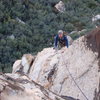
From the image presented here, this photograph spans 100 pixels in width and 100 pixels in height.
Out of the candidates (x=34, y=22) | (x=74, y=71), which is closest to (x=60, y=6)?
(x=34, y=22)

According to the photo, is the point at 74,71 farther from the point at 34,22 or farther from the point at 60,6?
the point at 60,6

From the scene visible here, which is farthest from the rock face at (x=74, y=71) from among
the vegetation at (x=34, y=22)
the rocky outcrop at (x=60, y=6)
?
the rocky outcrop at (x=60, y=6)

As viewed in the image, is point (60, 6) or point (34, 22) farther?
point (60, 6)

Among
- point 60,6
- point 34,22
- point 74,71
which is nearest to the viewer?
point 74,71

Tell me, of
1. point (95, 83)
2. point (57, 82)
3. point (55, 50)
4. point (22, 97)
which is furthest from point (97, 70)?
point (22, 97)

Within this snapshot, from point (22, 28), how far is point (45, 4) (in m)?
7.46

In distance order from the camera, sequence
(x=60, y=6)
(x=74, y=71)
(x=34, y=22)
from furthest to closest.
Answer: (x=60, y=6) < (x=34, y=22) < (x=74, y=71)

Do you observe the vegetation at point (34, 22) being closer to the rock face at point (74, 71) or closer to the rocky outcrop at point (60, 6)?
the rocky outcrop at point (60, 6)

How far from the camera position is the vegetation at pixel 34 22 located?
27.5 metres

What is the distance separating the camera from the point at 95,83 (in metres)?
11.4

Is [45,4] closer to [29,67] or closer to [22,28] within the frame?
[22,28]

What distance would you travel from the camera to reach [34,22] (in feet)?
106

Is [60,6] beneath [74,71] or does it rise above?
above

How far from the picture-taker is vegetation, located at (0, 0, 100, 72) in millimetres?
27469
